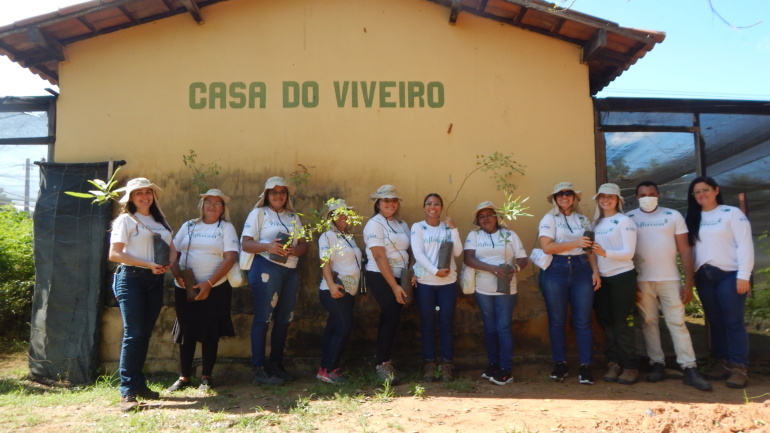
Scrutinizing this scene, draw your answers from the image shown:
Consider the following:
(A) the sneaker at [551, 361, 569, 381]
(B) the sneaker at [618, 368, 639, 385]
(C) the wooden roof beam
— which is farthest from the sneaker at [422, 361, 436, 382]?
(C) the wooden roof beam

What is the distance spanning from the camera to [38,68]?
19.7 ft

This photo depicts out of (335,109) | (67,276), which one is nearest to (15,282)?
(67,276)

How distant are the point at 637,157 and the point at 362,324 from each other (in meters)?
3.76

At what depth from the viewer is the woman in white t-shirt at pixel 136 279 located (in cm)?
423

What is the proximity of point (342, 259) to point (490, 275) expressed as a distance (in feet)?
4.43

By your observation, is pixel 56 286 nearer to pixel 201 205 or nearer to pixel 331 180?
pixel 201 205

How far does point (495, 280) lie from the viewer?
15.6ft

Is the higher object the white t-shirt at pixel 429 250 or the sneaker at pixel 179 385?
the white t-shirt at pixel 429 250

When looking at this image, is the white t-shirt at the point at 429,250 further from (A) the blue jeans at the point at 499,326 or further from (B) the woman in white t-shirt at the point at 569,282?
(B) the woman in white t-shirt at the point at 569,282

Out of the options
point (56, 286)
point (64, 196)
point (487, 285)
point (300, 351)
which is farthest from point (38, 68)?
point (487, 285)

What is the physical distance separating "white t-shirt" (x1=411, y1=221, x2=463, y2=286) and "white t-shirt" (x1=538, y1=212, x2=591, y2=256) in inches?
31.9

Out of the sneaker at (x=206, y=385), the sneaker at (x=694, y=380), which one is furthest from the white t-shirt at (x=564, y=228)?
the sneaker at (x=206, y=385)

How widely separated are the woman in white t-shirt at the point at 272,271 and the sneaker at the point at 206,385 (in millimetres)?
396

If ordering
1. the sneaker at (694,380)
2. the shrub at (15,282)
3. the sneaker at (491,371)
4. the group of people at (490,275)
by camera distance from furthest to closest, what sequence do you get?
the shrub at (15,282) < the sneaker at (491,371) < the group of people at (490,275) < the sneaker at (694,380)
